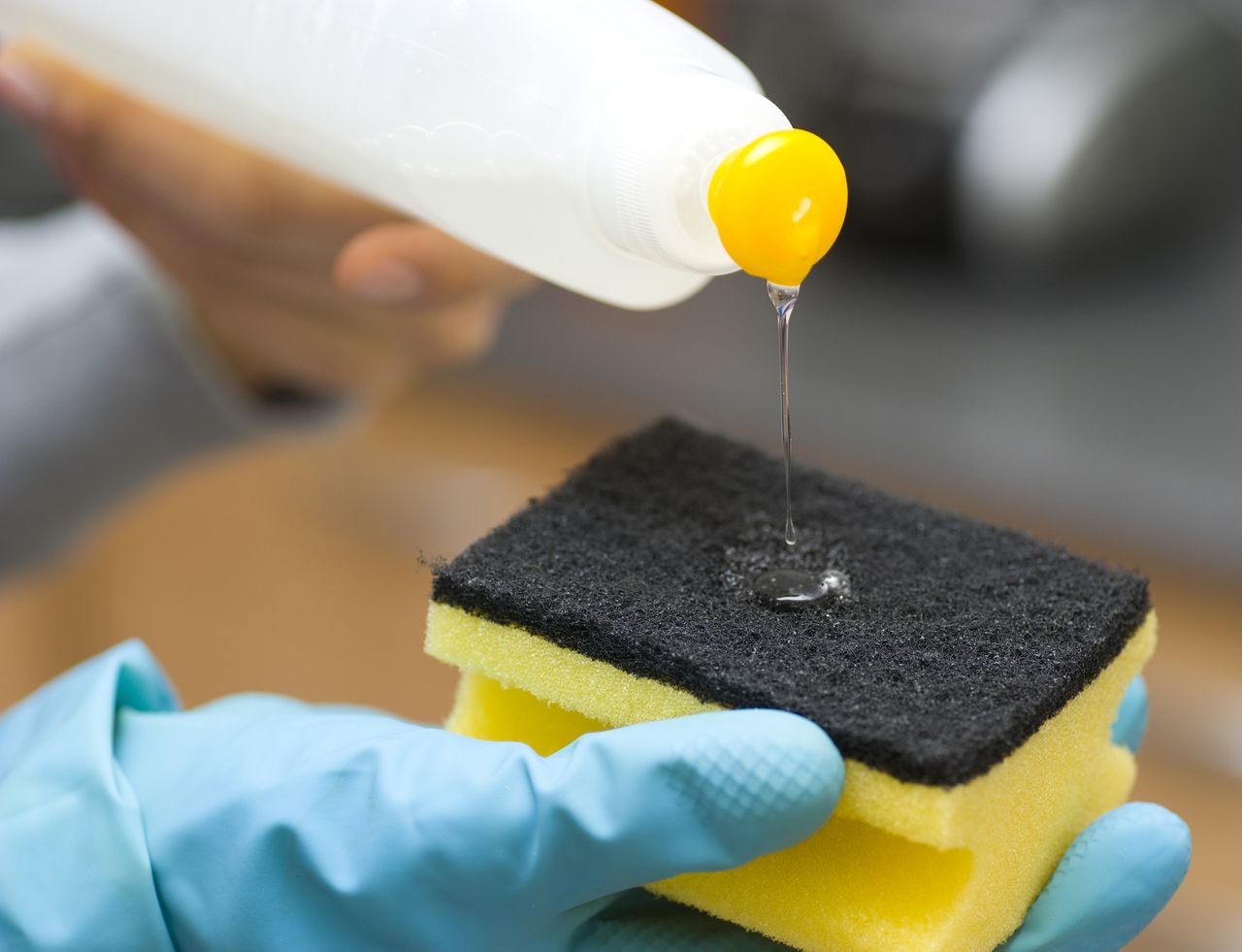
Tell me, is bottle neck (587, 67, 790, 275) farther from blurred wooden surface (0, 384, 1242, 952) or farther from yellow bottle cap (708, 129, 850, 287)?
blurred wooden surface (0, 384, 1242, 952)

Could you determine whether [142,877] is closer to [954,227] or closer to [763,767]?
[763,767]

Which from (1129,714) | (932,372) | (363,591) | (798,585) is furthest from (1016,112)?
(798,585)

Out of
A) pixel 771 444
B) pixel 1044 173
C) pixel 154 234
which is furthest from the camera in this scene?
pixel 771 444

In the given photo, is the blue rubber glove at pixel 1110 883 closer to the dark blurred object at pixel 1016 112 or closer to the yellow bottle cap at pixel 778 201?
the yellow bottle cap at pixel 778 201

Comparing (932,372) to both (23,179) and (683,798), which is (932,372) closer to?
(23,179)

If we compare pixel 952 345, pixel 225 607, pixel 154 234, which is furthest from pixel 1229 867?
pixel 225 607
